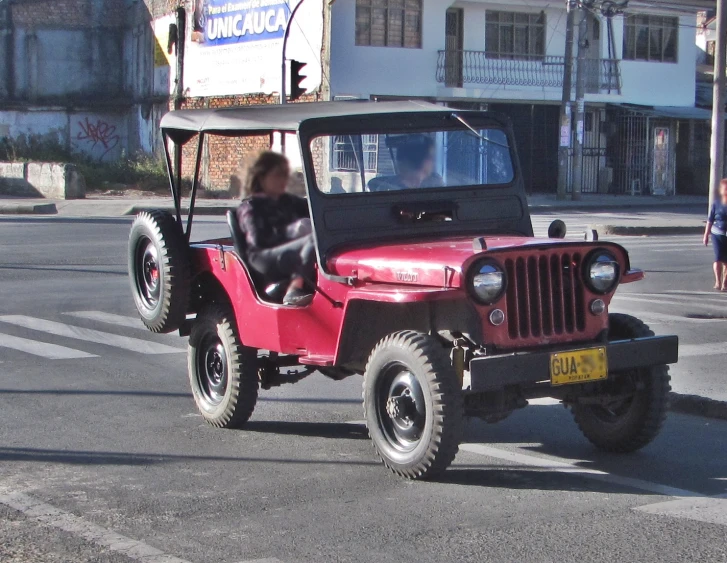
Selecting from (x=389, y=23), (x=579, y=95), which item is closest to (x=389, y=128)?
(x=579, y=95)

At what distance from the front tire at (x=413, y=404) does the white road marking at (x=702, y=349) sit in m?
4.72

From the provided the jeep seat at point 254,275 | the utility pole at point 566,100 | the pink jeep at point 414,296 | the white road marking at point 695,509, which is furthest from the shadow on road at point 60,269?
the utility pole at point 566,100

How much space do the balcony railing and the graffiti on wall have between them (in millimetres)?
14853

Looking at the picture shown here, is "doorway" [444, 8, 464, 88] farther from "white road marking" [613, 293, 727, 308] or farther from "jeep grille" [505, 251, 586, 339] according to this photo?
"jeep grille" [505, 251, 586, 339]

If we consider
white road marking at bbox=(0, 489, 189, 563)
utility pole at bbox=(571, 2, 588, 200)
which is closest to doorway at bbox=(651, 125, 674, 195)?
utility pole at bbox=(571, 2, 588, 200)

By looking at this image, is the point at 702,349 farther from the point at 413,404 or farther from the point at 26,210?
the point at 26,210

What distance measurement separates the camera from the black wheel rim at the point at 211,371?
7762mm

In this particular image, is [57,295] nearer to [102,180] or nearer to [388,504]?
[388,504]

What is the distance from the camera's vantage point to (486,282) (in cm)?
605

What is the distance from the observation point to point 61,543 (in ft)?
17.0

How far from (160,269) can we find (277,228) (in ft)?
3.64

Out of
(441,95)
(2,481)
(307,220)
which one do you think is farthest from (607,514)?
(441,95)

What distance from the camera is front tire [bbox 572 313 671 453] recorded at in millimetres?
6688

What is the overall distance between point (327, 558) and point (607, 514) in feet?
4.87
